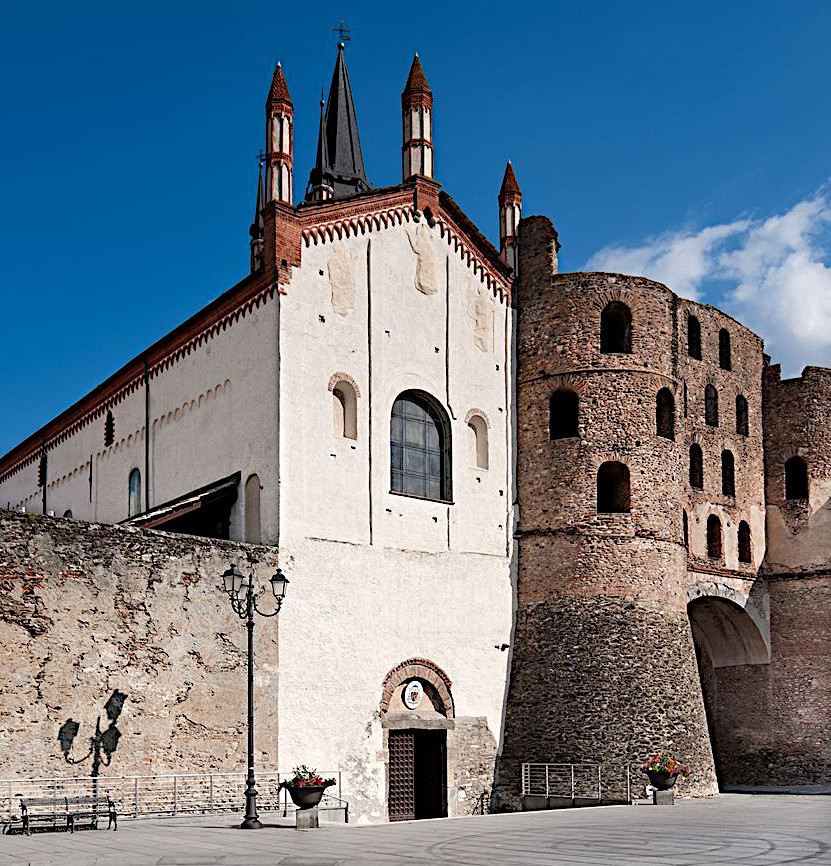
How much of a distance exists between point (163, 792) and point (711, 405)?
1766cm

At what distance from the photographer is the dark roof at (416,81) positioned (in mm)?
28172

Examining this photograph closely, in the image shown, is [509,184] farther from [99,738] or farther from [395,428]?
[99,738]

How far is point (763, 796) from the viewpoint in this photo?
27.4 metres

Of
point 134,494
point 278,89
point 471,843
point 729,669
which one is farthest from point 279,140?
point 729,669

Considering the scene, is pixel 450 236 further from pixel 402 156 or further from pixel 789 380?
pixel 789 380

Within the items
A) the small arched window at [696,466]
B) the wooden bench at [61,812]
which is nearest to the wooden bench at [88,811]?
the wooden bench at [61,812]

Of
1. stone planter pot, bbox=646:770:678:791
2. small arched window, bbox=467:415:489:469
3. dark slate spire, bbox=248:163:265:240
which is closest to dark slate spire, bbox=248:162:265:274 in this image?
dark slate spire, bbox=248:163:265:240

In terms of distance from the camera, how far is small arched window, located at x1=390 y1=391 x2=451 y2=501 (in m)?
26.1

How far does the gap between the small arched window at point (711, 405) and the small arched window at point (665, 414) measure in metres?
2.63

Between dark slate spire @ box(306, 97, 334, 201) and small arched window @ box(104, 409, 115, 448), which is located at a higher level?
dark slate spire @ box(306, 97, 334, 201)

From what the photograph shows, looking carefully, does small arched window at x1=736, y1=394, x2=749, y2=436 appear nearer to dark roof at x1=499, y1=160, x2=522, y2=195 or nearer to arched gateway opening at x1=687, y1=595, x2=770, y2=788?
arched gateway opening at x1=687, y1=595, x2=770, y2=788

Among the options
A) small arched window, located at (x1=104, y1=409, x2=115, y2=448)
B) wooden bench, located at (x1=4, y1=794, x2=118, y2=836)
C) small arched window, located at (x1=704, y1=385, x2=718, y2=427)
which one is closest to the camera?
wooden bench, located at (x1=4, y1=794, x2=118, y2=836)

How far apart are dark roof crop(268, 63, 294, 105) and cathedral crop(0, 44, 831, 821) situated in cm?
6

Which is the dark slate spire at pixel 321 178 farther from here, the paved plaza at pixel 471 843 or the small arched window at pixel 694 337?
the paved plaza at pixel 471 843
